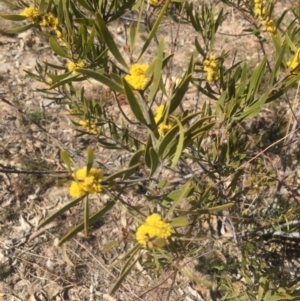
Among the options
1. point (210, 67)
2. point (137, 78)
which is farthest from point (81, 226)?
point (210, 67)

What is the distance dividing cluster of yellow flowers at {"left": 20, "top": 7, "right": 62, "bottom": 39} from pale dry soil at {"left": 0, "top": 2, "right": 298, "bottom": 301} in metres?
0.64

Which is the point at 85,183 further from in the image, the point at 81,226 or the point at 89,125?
the point at 89,125

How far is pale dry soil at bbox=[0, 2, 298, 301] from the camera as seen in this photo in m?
2.08

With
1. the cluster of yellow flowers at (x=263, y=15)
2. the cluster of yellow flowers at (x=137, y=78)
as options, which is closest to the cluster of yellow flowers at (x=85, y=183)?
the cluster of yellow flowers at (x=137, y=78)

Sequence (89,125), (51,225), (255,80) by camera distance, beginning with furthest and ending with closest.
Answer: (51,225)
(89,125)
(255,80)

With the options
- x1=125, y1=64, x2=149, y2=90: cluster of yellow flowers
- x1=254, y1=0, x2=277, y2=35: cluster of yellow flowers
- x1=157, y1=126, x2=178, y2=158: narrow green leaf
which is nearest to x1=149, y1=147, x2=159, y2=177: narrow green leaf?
x1=157, y1=126, x2=178, y2=158: narrow green leaf

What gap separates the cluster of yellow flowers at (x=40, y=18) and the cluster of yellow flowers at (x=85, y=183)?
0.49 m

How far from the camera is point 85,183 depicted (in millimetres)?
775

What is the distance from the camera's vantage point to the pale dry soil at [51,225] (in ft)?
6.83

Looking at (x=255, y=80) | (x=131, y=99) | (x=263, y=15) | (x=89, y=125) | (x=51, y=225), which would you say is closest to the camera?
(x=131, y=99)

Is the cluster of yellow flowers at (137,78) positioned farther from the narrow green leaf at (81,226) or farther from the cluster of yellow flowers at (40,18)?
the cluster of yellow flowers at (40,18)

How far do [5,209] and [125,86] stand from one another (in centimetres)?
186

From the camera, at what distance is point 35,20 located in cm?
112

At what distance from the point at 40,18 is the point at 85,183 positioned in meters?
0.57
